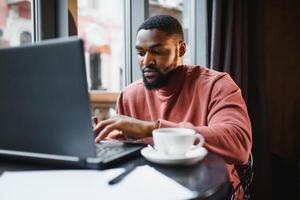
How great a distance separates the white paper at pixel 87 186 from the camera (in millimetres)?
634

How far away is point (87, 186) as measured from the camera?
69cm

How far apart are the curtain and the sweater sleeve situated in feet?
3.14

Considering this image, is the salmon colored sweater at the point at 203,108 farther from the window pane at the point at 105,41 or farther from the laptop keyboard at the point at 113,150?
the window pane at the point at 105,41

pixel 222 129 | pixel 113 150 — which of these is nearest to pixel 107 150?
pixel 113 150

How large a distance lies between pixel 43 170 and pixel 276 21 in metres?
2.56

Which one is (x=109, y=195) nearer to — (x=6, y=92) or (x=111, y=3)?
(x=6, y=92)

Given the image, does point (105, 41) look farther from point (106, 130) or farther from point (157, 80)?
point (106, 130)

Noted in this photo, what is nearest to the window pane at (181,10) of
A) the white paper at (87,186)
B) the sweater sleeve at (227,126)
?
the sweater sleeve at (227,126)

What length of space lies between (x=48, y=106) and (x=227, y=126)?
56 centimetres

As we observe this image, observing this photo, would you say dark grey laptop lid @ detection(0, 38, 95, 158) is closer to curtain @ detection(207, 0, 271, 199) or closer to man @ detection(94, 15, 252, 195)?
man @ detection(94, 15, 252, 195)

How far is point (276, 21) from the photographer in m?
2.88

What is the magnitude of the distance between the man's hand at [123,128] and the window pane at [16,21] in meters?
0.81

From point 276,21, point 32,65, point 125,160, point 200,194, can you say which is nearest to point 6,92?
point 32,65

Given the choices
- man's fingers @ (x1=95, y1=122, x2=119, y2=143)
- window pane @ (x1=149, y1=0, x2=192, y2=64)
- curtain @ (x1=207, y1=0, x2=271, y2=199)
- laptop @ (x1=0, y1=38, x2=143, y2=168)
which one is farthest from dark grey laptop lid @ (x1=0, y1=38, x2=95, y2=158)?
window pane @ (x1=149, y1=0, x2=192, y2=64)
